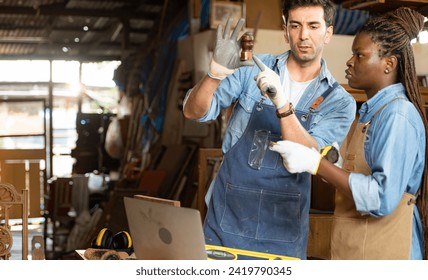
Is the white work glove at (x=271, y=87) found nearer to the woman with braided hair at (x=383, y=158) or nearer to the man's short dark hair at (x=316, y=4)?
the woman with braided hair at (x=383, y=158)

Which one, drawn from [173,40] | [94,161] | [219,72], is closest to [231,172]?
[219,72]

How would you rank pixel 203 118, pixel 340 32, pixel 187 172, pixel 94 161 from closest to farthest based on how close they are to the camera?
pixel 203 118 < pixel 340 32 < pixel 187 172 < pixel 94 161

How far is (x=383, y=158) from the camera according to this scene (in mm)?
2467

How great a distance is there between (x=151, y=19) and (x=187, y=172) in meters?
4.67

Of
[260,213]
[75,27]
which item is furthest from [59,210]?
[260,213]

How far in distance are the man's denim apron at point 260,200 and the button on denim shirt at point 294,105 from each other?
0.12 ft

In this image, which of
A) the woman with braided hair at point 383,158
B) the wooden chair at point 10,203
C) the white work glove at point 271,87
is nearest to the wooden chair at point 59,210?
the wooden chair at point 10,203

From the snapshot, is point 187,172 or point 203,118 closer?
point 203,118

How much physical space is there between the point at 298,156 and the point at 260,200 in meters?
0.34

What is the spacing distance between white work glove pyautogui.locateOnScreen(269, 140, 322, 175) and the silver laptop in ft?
1.46

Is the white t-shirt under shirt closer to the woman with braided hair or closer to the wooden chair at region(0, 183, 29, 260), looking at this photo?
the woman with braided hair

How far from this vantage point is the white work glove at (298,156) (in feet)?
8.02

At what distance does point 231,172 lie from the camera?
2.75 meters
